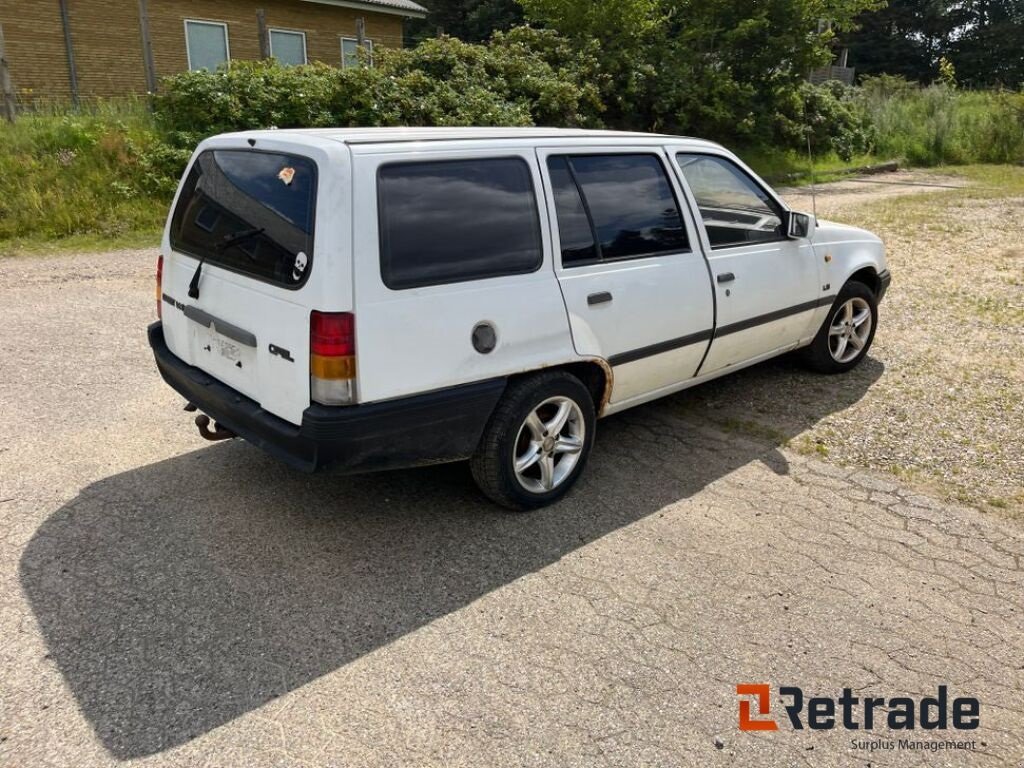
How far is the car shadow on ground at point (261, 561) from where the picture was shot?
2.88 m

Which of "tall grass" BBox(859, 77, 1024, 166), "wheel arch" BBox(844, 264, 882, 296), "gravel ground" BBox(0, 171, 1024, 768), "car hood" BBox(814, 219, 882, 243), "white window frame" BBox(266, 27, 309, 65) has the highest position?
"white window frame" BBox(266, 27, 309, 65)

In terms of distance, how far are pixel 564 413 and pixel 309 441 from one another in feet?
4.28

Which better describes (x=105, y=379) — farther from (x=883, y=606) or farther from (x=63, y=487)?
(x=883, y=606)

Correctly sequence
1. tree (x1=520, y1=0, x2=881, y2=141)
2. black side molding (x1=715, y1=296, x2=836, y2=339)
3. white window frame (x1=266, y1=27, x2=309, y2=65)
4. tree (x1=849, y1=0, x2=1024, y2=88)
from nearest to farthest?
1. black side molding (x1=715, y1=296, x2=836, y2=339)
2. tree (x1=520, y1=0, x2=881, y2=141)
3. white window frame (x1=266, y1=27, x2=309, y2=65)
4. tree (x1=849, y1=0, x2=1024, y2=88)

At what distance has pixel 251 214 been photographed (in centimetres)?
367

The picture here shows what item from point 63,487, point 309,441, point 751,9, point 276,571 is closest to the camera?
point 309,441

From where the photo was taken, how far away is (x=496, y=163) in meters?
3.76

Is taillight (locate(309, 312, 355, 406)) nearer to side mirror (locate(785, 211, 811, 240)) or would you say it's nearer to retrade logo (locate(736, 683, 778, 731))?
retrade logo (locate(736, 683, 778, 731))

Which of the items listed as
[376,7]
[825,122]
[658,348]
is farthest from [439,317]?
[376,7]

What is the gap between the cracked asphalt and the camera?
268 centimetres

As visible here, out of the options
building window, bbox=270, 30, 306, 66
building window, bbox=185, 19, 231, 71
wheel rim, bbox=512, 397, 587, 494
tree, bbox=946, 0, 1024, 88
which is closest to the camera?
wheel rim, bbox=512, 397, 587, 494

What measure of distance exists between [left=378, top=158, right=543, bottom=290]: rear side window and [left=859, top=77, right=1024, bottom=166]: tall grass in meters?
22.1

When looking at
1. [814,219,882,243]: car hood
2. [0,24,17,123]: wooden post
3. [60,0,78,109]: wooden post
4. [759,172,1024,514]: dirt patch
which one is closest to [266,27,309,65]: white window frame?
[60,0,78,109]: wooden post

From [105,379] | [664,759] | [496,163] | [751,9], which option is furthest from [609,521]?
[751,9]
